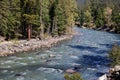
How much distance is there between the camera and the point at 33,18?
71000 millimetres

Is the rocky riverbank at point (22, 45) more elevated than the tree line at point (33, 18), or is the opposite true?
the tree line at point (33, 18)

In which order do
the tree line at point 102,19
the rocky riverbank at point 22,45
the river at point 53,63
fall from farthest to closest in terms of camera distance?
the tree line at point 102,19 < the rocky riverbank at point 22,45 < the river at point 53,63

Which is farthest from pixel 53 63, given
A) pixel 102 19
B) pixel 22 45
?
pixel 102 19

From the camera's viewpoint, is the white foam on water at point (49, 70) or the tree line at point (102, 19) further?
the tree line at point (102, 19)

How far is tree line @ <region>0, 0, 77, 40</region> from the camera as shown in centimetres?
6769

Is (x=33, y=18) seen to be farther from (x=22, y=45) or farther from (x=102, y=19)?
(x=102, y=19)

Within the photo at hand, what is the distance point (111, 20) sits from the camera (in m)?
138

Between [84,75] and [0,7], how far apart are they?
32.2 meters

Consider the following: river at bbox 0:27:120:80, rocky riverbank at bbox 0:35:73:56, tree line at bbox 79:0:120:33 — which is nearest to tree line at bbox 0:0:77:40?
rocky riverbank at bbox 0:35:73:56

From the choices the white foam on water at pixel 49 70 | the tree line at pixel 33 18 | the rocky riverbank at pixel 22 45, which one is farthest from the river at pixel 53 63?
the tree line at pixel 33 18

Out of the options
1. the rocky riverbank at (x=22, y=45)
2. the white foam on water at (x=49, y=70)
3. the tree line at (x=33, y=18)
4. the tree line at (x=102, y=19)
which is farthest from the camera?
the tree line at (x=102, y=19)

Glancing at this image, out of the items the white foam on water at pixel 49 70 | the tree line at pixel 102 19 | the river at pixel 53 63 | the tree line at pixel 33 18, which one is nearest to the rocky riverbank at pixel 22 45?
the river at pixel 53 63

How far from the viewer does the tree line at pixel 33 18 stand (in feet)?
222

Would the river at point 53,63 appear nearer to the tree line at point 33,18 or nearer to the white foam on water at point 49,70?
the white foam on water at point 49,70
